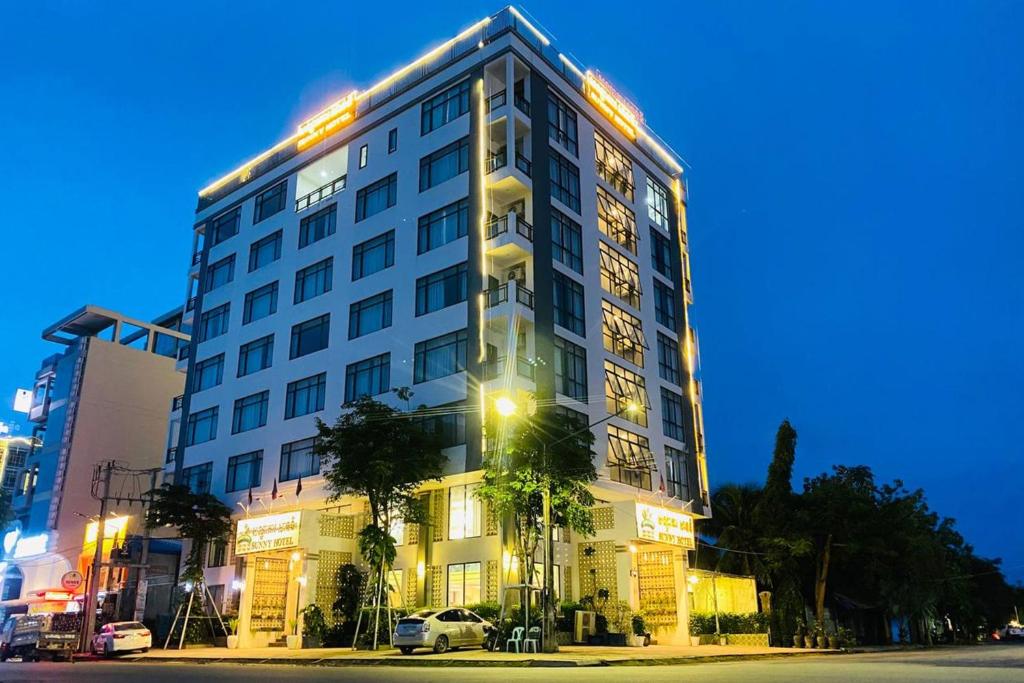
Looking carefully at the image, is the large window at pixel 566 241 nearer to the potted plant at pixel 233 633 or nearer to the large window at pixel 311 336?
the large window at pixel 311 336

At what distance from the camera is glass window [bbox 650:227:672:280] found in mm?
48750

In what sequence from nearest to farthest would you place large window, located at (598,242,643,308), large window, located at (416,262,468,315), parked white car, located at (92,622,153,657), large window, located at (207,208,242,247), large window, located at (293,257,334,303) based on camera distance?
1. parked white car, located at (92,622,153,657)
2. large window, located at (416,262,468,315)
3. large window, located at (598,242,643,308)
4. large window, located at (293,257,334,303)
5. large window, located at (207,208,242,247)

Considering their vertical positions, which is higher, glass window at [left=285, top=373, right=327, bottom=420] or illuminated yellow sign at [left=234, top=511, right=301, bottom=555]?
glass window at [left=285, top=373, right=327, bottom=420]

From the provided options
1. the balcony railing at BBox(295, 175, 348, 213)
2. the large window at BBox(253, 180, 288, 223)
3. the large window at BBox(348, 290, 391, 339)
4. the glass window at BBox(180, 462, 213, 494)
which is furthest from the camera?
the large window at BBox(253, 180, 288, 223)

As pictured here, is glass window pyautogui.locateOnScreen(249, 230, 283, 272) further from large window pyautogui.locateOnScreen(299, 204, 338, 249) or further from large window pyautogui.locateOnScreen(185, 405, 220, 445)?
large window pyautogui.locateOnScreen(185, 405, 220, 445)

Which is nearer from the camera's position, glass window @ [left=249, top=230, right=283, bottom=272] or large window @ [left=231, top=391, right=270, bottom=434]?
large window @ [left=231, top=391, right=270, bottom=434]

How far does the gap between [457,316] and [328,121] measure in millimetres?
17757

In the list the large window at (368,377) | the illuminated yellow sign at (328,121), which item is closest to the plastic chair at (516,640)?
the large window at (368,377)

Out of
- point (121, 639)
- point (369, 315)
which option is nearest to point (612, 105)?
point (369, 315)

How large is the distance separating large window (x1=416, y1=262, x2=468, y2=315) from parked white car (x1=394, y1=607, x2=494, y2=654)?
47.2 feet

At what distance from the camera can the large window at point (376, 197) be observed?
44.0 meters

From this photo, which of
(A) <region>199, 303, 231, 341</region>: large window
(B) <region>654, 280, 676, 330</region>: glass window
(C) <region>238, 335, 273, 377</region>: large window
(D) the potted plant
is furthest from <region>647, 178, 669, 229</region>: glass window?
(D) the potted plant

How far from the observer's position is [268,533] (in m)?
37.3

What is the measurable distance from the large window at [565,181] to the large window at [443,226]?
4.69 meters
